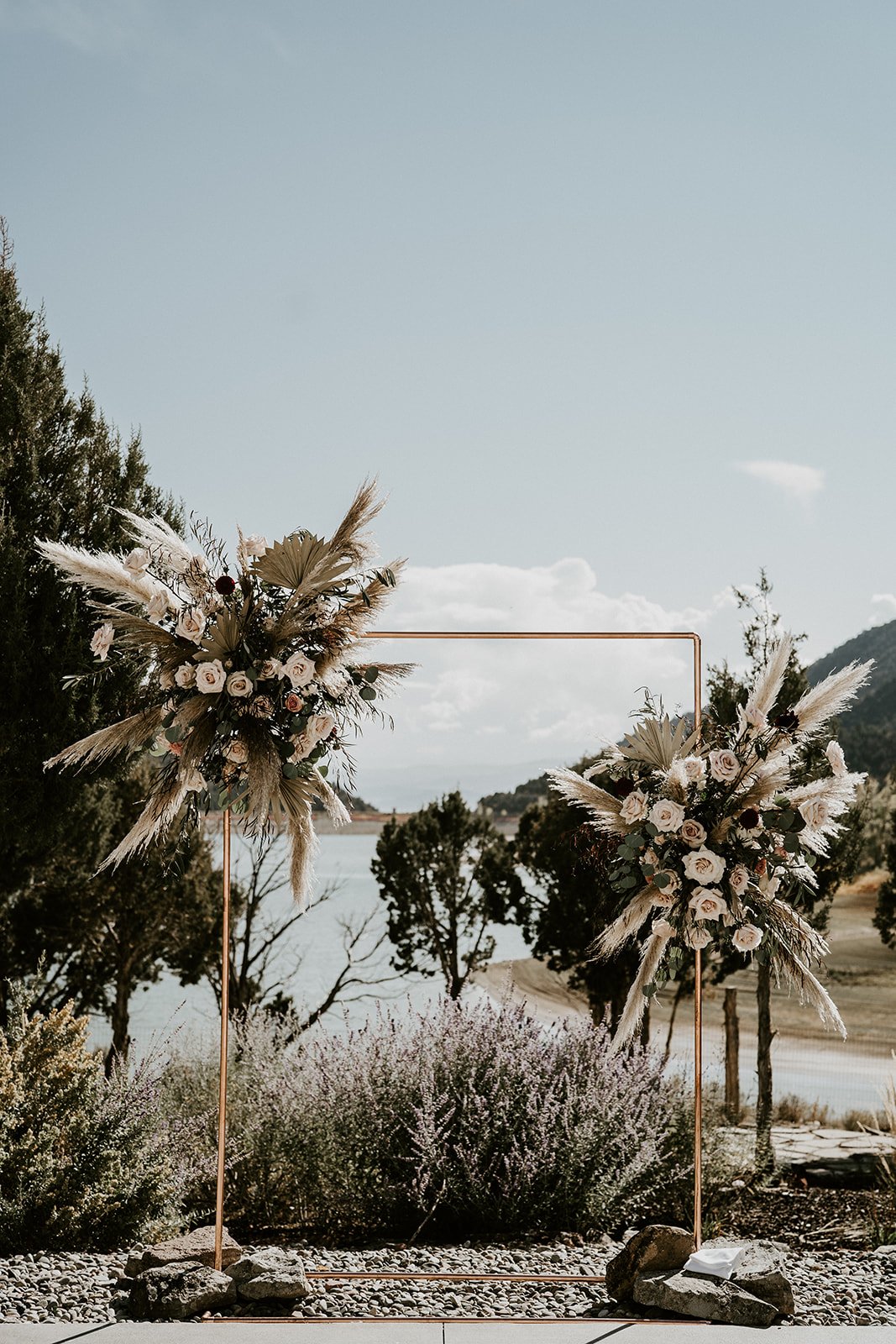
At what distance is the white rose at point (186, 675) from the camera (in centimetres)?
341

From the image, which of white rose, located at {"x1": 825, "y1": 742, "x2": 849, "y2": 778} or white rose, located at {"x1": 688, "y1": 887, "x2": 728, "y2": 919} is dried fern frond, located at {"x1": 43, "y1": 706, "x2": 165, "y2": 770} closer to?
white rose, located at {"x1": 688, "y1": 887, "x2": 728, "y2": 919}

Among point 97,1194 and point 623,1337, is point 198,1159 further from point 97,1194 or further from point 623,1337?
point 623,1337

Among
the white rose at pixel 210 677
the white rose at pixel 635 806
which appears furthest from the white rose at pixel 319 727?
the white rose at pixel 635 806

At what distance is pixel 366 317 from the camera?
18.9 feet

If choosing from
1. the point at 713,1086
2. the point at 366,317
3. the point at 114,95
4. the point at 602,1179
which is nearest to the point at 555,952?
the point at 713,1086

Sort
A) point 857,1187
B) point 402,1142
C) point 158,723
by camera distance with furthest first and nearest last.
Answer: point 857,1187 < point 402,1142 < point 158,723

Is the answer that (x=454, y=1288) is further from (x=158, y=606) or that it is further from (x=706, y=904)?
(x=158, y=606)

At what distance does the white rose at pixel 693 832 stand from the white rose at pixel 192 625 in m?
1.75

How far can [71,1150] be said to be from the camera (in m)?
4.47

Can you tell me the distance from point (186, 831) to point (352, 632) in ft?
2.90

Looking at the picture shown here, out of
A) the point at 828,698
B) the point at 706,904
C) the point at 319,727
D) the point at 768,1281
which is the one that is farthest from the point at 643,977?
the point at 319,727

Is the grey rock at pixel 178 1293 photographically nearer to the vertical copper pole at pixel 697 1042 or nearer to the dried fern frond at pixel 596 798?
the vertical copper pole at pixel 697 1042

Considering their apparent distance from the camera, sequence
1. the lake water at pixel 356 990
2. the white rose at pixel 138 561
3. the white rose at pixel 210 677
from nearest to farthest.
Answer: the white rose at pixel 210 677 → the white rose at pixel 138 561 → the lake water at pixel 356 990

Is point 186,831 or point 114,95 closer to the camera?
point 186,831
